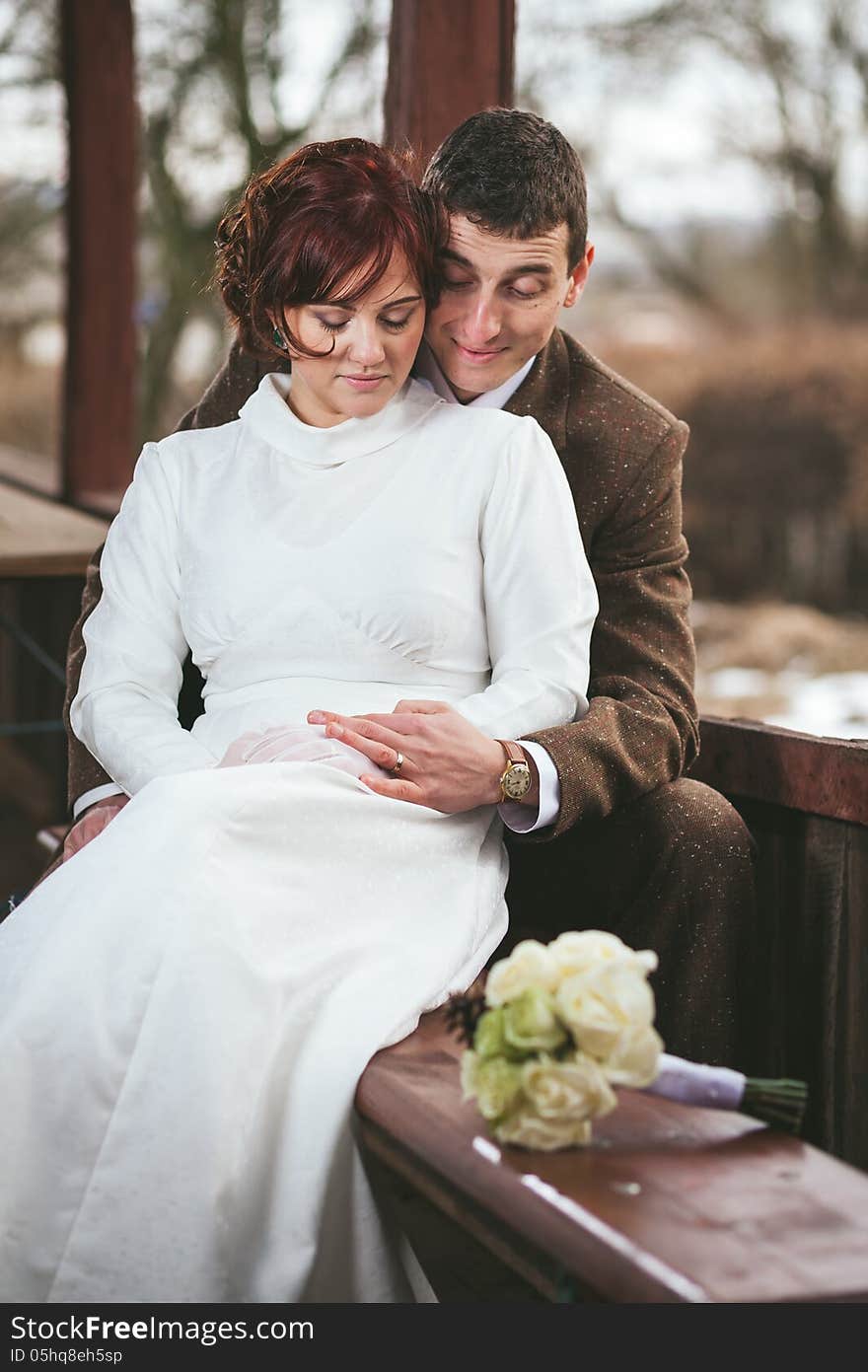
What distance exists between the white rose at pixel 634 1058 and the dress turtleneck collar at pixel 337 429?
1104 mm

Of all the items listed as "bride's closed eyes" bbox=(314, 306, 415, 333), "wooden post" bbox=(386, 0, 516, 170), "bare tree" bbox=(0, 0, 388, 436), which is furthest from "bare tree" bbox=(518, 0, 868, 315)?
"bride's closed eyes" bbox=(314, 306, 415, 333)

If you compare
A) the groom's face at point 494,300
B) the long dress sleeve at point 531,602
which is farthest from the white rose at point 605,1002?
the groom's face at point 494,300

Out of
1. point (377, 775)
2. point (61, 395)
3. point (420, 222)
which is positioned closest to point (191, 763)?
point (377, 775)

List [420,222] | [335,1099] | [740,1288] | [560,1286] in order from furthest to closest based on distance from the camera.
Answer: [420,222] < [335,1099] < [560,1286] < [740,1288]

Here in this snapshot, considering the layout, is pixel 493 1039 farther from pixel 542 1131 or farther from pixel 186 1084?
pixel 186 1084

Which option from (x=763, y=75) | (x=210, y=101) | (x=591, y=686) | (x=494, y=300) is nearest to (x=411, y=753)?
(x=591, y=686)

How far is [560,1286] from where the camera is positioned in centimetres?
144

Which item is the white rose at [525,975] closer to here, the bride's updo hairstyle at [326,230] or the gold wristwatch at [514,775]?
the gold wristwatch at [514,775]

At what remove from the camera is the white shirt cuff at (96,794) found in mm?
2508

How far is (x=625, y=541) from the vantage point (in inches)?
101

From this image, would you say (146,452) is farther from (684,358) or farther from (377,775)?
(684,358)

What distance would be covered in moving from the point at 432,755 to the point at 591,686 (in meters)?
0.50

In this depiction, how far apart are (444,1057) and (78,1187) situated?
0.43 m

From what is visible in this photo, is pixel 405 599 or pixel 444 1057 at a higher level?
pixel 405 599
